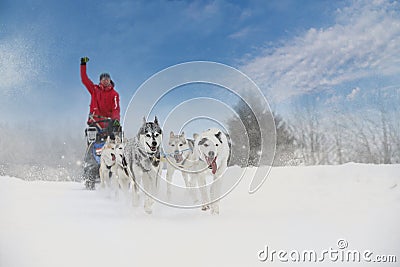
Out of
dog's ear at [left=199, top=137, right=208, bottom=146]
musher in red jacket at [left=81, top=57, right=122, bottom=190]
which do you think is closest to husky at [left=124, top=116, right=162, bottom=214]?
dog's ear at [left=199, top=137, right=208, bottom=146]

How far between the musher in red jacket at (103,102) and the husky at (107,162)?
216 mm

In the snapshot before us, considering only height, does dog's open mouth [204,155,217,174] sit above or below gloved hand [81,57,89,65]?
below

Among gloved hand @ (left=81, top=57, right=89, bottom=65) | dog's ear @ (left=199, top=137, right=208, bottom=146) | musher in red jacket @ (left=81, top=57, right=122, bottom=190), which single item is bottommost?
dog's ear @ (left=199, top=137, right=208, bottom=146)

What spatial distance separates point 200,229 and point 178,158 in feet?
2.09

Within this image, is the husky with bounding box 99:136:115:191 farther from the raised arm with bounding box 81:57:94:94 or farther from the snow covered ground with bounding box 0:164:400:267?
the raised arm with bounding box 81:57:94:94

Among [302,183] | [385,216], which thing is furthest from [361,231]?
[302,183]

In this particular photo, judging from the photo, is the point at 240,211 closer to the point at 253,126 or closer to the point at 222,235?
the point at 222,235

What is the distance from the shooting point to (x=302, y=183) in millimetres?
3223

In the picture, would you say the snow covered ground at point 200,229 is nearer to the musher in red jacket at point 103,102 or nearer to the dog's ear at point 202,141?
the dog's ear at point 202,141

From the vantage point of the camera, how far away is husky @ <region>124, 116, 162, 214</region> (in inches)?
87.4

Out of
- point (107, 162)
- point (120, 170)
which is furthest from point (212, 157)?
point (107, 162)

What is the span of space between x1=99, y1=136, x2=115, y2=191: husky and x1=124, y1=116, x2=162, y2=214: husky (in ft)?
1.68

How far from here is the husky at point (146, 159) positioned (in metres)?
2.22

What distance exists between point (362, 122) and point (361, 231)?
2.33m
